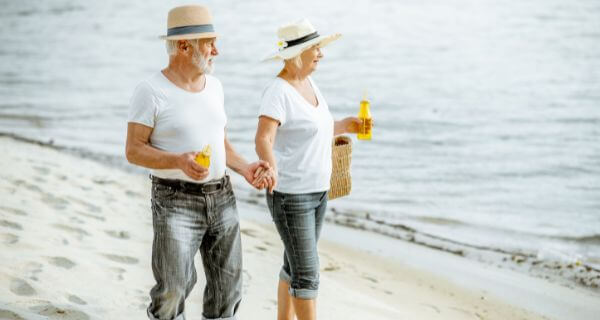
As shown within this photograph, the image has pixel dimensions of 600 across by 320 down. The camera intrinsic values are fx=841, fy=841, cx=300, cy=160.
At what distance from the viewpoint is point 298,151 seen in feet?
12.8

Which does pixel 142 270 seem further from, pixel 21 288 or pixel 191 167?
pixel 191 167

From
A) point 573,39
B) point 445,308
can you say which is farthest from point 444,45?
point 445,308

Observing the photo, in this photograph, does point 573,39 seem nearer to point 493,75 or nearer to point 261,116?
point 493,75

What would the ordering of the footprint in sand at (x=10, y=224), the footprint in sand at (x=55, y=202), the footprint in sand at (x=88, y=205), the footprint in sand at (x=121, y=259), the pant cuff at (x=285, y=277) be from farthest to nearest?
the footprint in sand at (x=88, y=205) < the footprint in sand at (x=55, y=202) < the footprint in sand at (x=10, y=224) < the footprint in sand at (x=121, y=259) < the pant cuff at (x=285, y=277)

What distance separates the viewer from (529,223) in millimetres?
8711

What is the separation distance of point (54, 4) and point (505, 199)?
27.4 metres

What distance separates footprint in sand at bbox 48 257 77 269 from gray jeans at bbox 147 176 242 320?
1.72 metres

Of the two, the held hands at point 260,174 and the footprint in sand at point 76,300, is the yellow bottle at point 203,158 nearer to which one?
the held hands at point 260,174

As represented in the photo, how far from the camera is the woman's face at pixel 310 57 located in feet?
13.0

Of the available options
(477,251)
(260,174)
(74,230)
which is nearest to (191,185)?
(260,174)

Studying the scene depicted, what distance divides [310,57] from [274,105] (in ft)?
1.08

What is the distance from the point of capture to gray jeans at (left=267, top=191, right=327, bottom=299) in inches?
155

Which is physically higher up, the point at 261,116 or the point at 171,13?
the point at 171,13

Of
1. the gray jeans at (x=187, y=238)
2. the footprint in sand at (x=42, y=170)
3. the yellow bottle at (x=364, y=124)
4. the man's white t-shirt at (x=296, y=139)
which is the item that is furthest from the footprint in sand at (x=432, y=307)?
the footprint in sand at (x=42, y=170)
